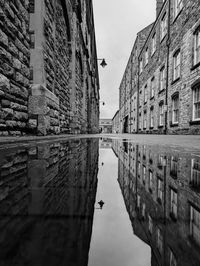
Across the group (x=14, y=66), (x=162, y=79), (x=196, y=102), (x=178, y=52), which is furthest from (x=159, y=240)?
(x=162, y=79)

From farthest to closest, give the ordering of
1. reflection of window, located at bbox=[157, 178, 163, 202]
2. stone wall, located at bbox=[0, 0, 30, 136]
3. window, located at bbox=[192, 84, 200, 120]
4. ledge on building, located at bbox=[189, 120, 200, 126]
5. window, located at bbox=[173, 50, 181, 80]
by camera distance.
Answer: window, located at bbox=[173, 50, 181, 80]
window, located at bbox=[192, 84, 200, 120]
ledge on building, located at bbox=[189, 120, 200, 126]
stone wall, located at bbox=[0, 0, 30, 136]
reflection of window, located at bbox=[157, 178, 163, 202]

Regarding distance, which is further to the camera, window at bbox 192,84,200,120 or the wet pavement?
window at bbox 192,84,200,120

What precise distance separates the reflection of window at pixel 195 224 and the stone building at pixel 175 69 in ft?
29.6

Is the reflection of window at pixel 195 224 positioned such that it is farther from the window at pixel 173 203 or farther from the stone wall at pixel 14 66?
the stone wall at pixel 14 66

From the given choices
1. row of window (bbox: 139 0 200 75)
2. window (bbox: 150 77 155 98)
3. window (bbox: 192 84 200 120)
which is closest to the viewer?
window (bbox: 192 84 200 120)

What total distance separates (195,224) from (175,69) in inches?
515

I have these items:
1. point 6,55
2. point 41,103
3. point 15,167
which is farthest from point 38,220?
point 41,103

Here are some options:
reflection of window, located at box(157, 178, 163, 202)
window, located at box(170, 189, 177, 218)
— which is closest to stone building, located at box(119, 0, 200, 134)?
reflection of window, located at box(157, 178, 163, 202)

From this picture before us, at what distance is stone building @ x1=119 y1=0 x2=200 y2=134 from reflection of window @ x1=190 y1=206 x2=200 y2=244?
902cm

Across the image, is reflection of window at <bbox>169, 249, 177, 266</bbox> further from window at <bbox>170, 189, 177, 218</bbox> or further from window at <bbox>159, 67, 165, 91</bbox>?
window at <bbox>159, 67, 165, 91</bbox>

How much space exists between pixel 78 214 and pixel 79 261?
0.20 metres

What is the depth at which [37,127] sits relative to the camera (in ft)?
15.3

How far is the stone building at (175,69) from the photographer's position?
9398 mm

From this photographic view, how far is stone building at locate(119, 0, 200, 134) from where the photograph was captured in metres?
9.40
